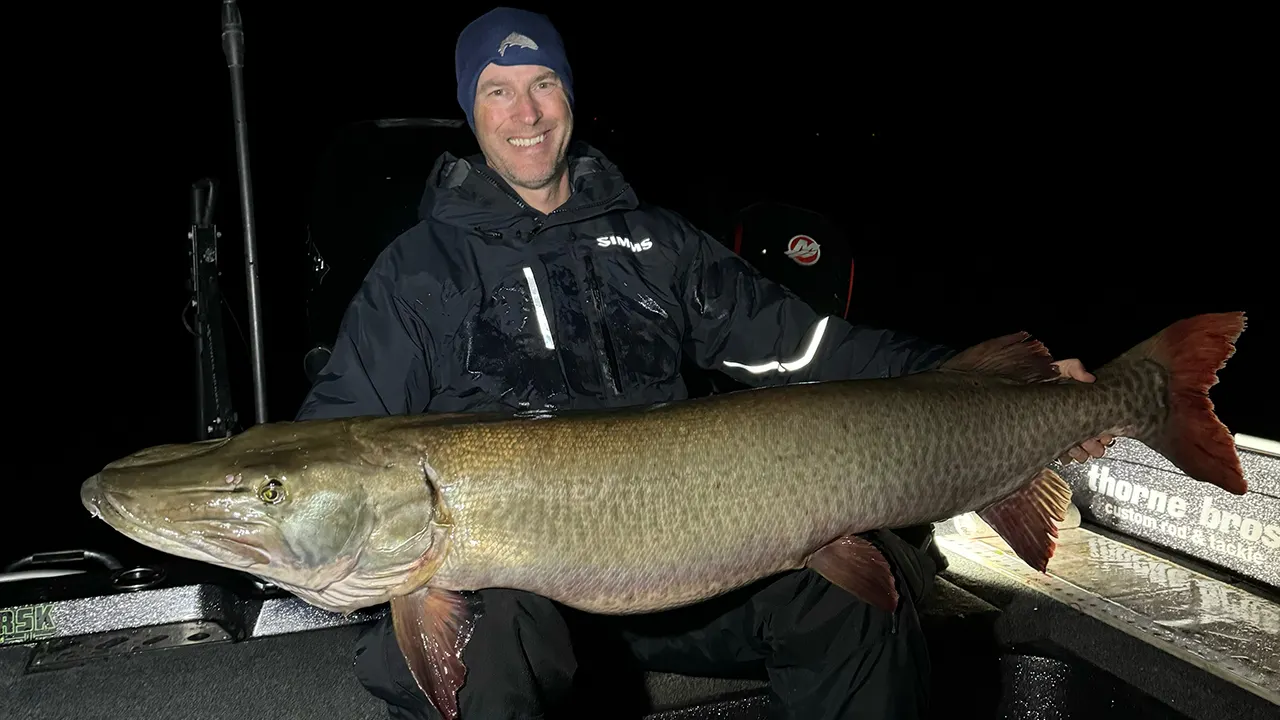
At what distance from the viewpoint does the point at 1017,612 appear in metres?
3.24

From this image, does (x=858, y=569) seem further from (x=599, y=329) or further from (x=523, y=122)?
(x=523, y=122)

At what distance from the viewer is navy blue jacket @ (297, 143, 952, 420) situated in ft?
8.78

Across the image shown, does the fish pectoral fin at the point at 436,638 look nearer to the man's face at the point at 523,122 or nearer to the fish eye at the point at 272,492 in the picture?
the fish eye at the point at 272,492

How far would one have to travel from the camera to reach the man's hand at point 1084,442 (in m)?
2.59

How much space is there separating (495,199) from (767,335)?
101 cm

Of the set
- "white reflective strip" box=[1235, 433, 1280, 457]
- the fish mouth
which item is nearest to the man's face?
the fish mouth

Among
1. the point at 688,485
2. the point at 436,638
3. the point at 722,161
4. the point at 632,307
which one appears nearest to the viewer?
the point at 436,638

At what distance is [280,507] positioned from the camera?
2.00 meters

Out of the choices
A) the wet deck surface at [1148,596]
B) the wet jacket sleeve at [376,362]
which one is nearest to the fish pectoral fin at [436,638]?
the wet jacket sleeve at [376,362]

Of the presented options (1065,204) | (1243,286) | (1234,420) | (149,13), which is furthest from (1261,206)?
(149,13)

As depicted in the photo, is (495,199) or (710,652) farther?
(495,199)

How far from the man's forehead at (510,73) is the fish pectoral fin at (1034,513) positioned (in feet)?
6.90

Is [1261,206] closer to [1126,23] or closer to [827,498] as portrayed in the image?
[1126,23]

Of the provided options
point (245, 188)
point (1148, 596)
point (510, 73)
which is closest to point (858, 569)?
point (1148, 596)
